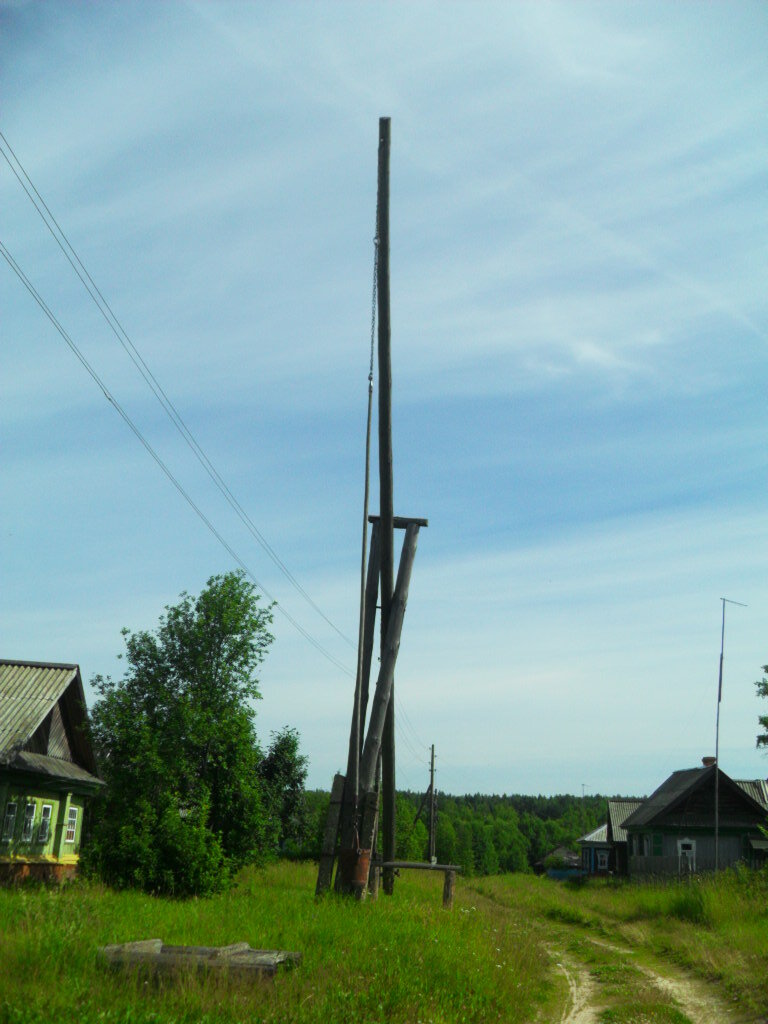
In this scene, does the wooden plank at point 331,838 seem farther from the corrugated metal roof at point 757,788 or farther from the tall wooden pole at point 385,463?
the corrugated metal roof at point 757,788

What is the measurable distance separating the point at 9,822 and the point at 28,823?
4.75ft

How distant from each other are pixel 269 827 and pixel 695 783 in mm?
23187

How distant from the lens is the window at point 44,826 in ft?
78.9

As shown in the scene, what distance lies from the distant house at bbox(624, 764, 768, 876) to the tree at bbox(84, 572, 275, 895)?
77.2 ft

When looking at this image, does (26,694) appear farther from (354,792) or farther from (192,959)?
(192,959)

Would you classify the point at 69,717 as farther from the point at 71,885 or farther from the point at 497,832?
the point at 497,832

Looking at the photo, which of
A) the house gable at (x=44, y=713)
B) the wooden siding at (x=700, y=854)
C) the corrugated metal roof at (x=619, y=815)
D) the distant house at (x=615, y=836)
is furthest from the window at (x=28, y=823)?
Result: the corrugated metal roof at (x=619, y=815)

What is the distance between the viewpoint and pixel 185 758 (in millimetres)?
21219

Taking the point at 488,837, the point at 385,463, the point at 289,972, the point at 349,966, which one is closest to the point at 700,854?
the point at 385,463

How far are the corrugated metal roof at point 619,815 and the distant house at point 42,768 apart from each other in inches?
1300

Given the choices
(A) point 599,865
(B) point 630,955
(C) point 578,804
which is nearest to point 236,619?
(B) point 630,955

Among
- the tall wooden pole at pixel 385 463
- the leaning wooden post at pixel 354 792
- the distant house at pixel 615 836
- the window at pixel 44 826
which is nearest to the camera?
the leaning wooden post at pixel 354 792

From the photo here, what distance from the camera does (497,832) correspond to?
126 meters

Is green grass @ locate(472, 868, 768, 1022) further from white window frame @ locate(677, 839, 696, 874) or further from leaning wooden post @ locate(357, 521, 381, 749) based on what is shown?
white window frame @ locate(677, 839, 696, 874)
